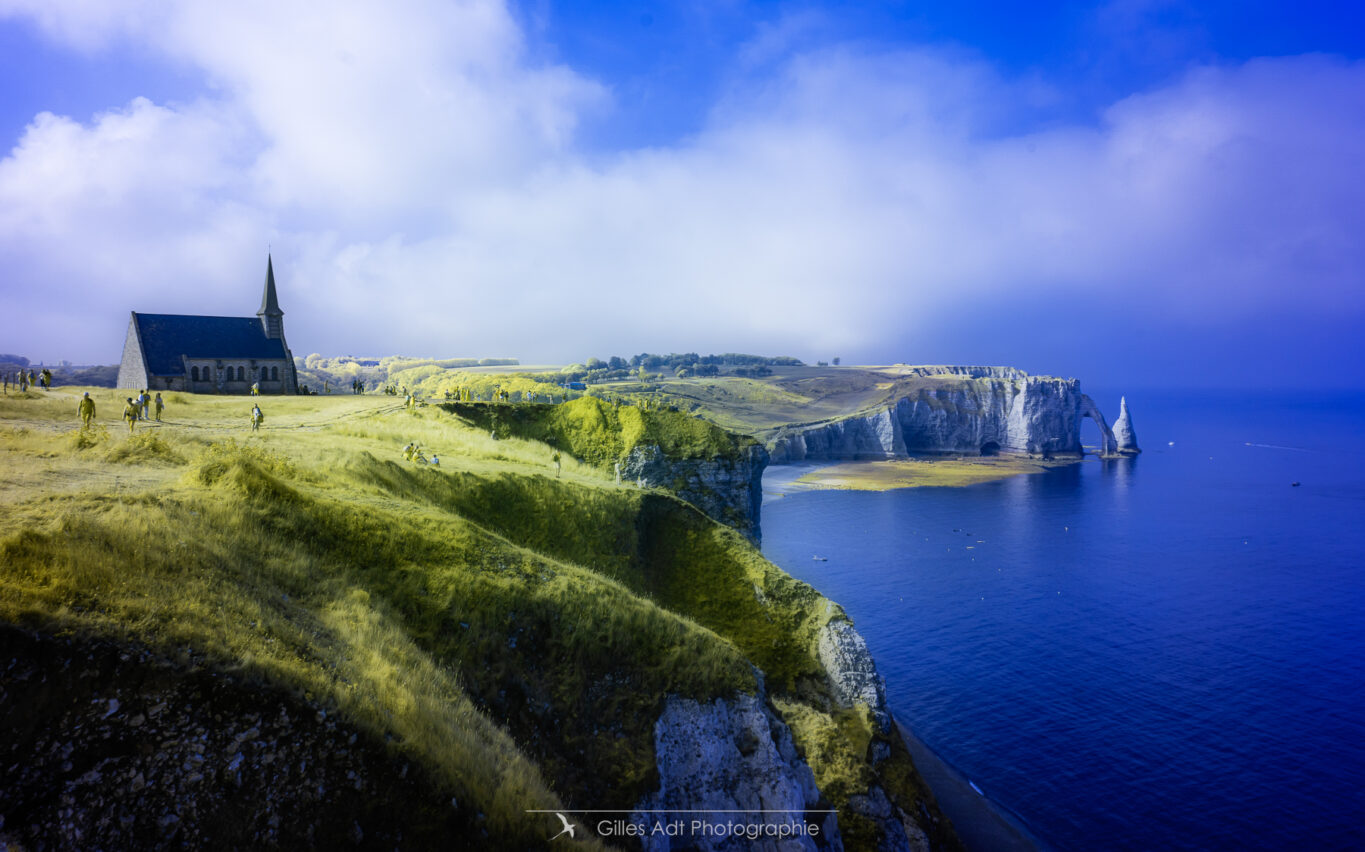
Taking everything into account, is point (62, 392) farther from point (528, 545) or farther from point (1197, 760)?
point (1197, 760)

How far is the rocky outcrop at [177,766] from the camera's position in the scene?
6934mm

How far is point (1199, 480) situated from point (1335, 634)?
2953 inches

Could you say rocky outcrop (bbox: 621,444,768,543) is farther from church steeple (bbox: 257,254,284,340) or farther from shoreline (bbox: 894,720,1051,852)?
church steeple (bbox: 257,254,284,340)

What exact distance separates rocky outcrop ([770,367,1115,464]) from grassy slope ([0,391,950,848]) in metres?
106

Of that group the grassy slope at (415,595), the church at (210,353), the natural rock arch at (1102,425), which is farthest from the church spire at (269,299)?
the natural rock arch at (1102,425)

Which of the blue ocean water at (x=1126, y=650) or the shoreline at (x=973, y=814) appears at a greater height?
the blue ocean water at (x=1126, y=650)

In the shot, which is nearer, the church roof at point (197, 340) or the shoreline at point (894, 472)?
the church roof at point (197, 340)

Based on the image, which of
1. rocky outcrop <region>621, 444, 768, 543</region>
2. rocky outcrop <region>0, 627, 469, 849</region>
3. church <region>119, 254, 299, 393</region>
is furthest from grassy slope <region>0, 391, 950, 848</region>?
church <region>119, 254, 299, 393</region>

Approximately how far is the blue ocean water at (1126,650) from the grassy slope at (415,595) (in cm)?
1531

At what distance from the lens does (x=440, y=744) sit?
10.0 meters

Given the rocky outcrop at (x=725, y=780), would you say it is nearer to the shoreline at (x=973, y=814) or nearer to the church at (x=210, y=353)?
the shoreline at (x=973, y=814)

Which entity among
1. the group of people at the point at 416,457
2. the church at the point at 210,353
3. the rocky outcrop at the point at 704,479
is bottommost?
the rocky outcrop at the point at 704,479

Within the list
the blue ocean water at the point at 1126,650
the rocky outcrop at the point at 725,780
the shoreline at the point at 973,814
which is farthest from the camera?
the blue ocean water at the point at 1126,650

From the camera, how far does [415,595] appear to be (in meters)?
14.7
